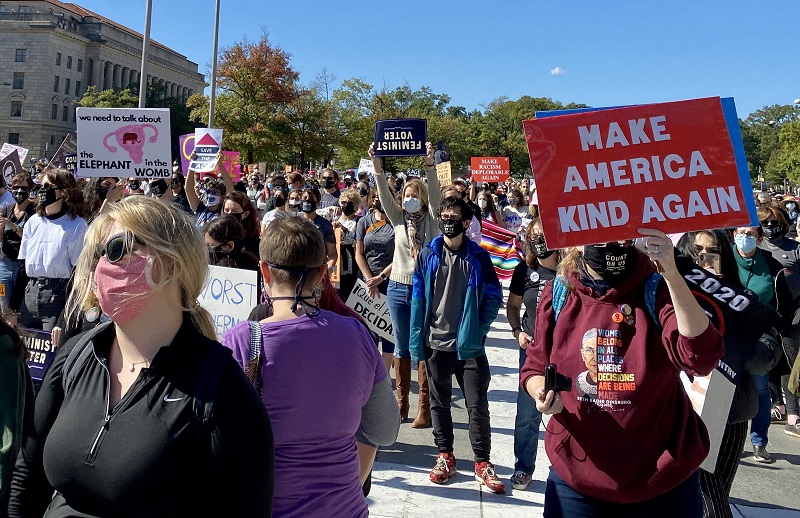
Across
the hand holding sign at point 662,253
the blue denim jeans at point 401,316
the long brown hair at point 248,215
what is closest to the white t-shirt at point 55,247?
the long brown hair at point 248,215

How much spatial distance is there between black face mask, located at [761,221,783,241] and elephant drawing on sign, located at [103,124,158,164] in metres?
5.96

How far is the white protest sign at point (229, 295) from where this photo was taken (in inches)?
188

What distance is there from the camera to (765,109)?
355ft

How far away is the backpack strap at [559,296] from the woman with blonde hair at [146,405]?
146cm

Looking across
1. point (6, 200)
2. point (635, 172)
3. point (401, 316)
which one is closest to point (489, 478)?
point (401, 316)

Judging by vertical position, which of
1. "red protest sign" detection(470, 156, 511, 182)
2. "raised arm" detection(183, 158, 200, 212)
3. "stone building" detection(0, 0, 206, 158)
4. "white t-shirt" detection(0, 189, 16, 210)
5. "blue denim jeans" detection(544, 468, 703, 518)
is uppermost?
"stone building" detection(0, 0, 206, 158)

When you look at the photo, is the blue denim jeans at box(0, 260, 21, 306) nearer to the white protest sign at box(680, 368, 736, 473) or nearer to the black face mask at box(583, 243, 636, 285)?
the black face mask at box(583, 243, 636, 285)

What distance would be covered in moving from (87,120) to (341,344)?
5.81 meters

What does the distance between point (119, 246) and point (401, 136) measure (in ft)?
21.7

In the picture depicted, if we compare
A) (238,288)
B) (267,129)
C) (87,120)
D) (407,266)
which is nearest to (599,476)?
(238,288)

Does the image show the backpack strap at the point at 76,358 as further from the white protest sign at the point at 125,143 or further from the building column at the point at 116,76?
the building column at the point at 116,76

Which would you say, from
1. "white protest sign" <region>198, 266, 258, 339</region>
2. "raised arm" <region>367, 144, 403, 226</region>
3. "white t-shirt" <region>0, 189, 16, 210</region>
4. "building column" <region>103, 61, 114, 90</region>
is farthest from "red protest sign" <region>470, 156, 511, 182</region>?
"building column" <region>103, 61, 114, 90</region>

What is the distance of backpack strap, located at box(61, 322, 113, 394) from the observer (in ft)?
6.59

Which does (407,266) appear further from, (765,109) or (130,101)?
(765,109)
